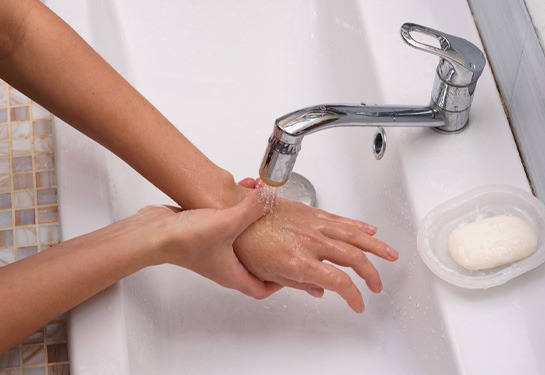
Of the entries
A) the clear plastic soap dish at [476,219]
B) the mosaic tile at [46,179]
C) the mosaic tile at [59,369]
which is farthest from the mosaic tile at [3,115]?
the clear plastic soap dish at [476,219]

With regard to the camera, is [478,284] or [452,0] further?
[452,0]

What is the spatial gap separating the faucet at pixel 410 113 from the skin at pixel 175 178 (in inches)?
4.7

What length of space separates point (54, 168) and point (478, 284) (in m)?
0.52

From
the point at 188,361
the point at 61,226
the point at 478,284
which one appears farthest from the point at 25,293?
the point at 478,284

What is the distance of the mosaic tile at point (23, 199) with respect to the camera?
838 mm

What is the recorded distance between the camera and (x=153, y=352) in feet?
2.63

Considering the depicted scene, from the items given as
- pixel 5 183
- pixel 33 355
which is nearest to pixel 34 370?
pixel 33 355

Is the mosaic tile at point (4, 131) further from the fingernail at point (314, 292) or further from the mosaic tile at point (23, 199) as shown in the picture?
the fingernail at point (314, 292)

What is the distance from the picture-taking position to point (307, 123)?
2.32 feet

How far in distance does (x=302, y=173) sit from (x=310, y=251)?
201 millimetres

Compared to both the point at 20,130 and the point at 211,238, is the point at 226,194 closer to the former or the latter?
the point at 211,238

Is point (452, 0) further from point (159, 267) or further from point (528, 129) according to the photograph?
point (159, 267)

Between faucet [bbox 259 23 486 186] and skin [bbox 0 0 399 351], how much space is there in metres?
0.12

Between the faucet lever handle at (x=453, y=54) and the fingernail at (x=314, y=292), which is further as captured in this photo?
the fingernail at (x=314, y=292)
